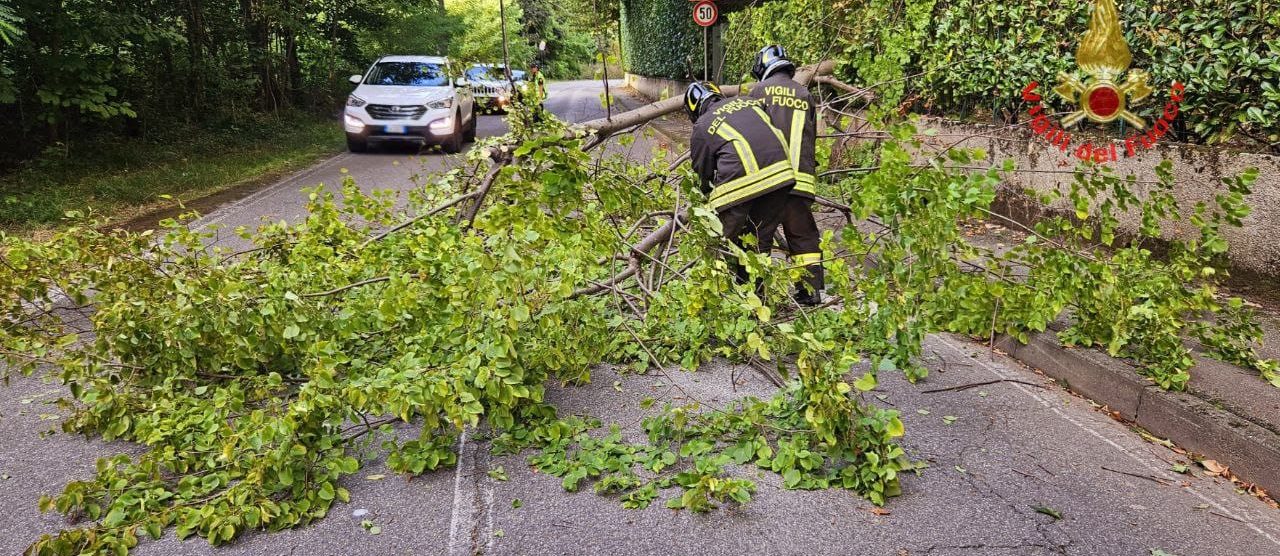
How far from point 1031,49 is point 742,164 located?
377 centimetres

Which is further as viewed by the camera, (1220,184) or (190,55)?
(190,55)

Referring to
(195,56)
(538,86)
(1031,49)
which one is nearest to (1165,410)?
(538,86)

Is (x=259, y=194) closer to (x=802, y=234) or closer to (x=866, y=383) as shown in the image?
(x=802, y=234)

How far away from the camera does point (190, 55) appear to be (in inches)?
657

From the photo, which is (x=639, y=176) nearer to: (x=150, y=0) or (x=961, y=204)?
(x=961, y=204)

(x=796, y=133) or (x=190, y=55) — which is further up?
(x=190, y=55)

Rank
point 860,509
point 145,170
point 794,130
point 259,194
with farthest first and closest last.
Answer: point 145,170 → point 259,194 → point 794,130 → point 860,509

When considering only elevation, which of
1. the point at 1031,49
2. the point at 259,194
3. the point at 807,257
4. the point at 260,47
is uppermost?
the point at 260,47

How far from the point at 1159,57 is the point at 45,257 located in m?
6.97

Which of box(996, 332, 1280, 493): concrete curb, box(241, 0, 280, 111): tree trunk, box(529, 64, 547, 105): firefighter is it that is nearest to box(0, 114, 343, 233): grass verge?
box(241, 0, 280, 111): tree trunk

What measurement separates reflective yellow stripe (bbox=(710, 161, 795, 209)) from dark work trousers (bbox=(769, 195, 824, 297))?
0.95 ft

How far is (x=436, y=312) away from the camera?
4090 millimetres

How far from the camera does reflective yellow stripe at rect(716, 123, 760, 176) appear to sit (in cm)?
506

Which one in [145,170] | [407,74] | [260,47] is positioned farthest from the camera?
[260,47]
